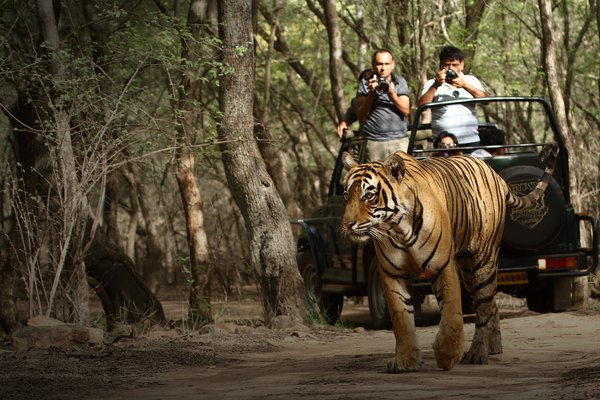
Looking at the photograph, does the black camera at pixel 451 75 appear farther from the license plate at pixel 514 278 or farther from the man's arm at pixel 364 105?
the license plate at pixel 514 278

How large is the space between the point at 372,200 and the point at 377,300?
13.9ft

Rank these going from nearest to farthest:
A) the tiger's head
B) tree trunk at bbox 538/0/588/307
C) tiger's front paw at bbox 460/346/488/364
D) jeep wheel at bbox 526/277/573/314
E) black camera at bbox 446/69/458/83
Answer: the tiger's head < tiger's front paw at bbox 460/346/488/364 < black camera at bbox 446/69/458/83 < jeep wheel at bbox 526/277/573/314 < tree trunk at bbox 538/0/588/307

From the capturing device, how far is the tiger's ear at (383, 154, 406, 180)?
752 centimetres

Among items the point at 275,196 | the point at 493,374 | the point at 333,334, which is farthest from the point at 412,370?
the point at 275,196

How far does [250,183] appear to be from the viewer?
39.2 feet

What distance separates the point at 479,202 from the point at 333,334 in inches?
138

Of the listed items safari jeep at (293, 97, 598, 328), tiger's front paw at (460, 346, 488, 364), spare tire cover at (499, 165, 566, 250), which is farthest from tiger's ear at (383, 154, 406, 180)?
spare tire cover at (499, 165, 566, 250)

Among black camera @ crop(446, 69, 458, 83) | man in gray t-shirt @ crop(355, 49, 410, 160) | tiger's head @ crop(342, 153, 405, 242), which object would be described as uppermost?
black camera @ crop(446, 69, 458, 83)

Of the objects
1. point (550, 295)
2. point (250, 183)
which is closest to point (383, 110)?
point (250, 183)

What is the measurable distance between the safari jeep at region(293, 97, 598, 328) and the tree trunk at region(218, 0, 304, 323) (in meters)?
0.61

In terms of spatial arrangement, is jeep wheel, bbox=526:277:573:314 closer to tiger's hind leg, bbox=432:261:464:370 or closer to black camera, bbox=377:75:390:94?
black camera, bbox=377:75:390:94

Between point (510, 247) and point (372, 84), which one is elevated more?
point (372, 84)

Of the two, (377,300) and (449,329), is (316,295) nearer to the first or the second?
(377,300)

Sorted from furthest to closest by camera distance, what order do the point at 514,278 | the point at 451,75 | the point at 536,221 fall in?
the point at 451,75, the point at 514,278, the point at 536,221
